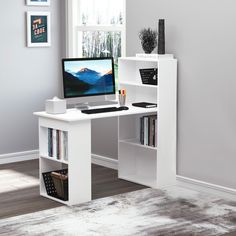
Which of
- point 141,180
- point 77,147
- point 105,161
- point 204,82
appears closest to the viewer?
point 77,147

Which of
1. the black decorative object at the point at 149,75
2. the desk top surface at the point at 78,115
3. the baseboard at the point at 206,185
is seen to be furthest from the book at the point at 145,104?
the baseboard at the point at 206,185

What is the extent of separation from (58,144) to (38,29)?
1.97m

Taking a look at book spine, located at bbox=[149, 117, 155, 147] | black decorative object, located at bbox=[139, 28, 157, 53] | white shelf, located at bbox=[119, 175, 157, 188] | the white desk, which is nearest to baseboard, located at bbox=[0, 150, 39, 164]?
white shelf, located at bbox=[119, 175, 157, 188]

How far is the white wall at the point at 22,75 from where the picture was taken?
Answer: 611 cm

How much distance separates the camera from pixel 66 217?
439 cm

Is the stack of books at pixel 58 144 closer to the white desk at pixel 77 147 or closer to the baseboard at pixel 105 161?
the white desk at pixel 77 147

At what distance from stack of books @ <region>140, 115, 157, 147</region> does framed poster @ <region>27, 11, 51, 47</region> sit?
1.66m

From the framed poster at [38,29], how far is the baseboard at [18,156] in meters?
1.17

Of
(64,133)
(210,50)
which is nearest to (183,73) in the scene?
(210,50)

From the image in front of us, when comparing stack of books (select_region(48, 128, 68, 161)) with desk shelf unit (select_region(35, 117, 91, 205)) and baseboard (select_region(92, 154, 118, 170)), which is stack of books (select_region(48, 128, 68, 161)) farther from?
baseboard (select_region(92, 154, 118, 170))

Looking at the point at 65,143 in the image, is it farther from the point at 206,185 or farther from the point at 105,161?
the point at 105,161

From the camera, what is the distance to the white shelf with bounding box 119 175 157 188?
17.3 feet

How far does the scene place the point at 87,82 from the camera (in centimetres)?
507

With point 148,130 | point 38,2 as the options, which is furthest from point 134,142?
point 38,2
